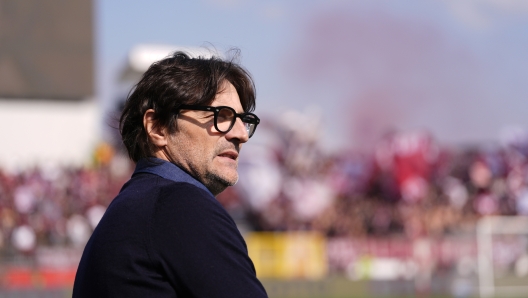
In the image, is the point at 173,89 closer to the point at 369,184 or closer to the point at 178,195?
the point at 178,195

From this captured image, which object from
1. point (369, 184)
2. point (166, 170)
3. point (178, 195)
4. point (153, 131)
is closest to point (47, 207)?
point (369, 184)

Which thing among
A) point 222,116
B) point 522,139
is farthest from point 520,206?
point 222,116

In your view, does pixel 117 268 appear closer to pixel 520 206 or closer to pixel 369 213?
pixel 369 213

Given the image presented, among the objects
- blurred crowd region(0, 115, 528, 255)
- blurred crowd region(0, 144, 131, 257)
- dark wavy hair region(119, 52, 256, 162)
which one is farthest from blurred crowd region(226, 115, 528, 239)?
dark wavy hair region(119, 52, 256, 162)

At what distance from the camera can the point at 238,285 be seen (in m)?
2.04

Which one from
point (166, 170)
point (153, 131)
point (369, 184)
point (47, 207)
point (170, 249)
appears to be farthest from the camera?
point (369, 184)

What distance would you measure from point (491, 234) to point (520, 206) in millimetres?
2401

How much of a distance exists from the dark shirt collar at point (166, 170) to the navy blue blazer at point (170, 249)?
61 mm

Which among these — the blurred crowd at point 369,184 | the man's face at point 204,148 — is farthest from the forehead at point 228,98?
the blurred crowd at point 369,184

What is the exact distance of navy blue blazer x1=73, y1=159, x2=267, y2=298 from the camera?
79.4 inches

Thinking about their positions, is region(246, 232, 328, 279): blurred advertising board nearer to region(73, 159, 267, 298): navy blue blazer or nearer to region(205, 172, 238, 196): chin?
region(205, 172, 238, 196): chin

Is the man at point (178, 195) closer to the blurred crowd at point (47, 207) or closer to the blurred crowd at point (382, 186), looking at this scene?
the blurred crowd at point (47, 207)

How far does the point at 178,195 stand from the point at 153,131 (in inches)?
13.2

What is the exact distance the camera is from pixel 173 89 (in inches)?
90.4
